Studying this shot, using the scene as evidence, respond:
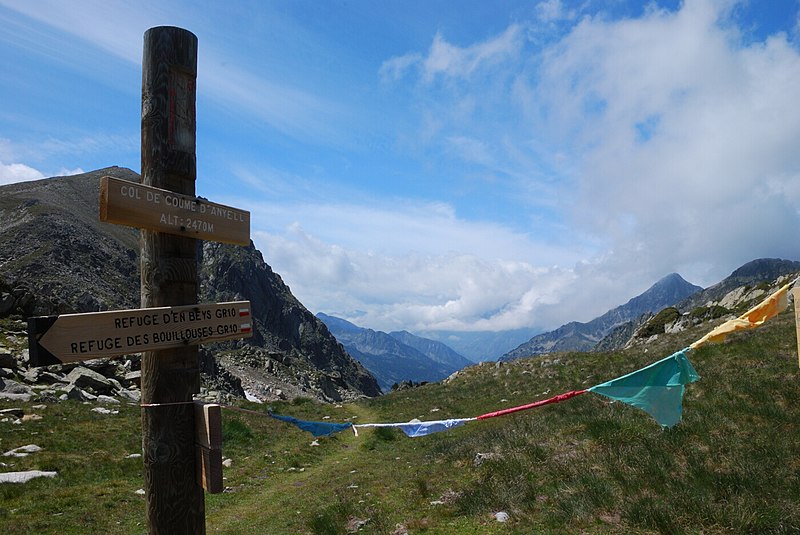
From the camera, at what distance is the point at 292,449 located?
54.9ft

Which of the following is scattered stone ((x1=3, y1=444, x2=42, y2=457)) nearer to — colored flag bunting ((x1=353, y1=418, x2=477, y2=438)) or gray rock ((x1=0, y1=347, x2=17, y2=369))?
colored flag bunting ((x1=353, y1=418, x2=477, y2=438))

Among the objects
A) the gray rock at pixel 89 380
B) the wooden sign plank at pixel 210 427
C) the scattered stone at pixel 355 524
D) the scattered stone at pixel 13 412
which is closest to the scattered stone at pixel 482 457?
the scattered stone at pixel 355 524

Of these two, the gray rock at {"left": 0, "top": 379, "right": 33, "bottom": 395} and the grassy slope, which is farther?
the gray rock at {"left": 0, "top": 379, "right": 33, "bottom": 395}

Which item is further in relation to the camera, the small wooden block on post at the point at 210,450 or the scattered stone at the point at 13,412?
the scattered stone at the point at 13,412

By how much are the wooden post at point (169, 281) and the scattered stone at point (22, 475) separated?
32.9 ft

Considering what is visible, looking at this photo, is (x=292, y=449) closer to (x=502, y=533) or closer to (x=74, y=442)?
(x=74, y=442)

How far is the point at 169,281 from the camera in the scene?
4.19 m

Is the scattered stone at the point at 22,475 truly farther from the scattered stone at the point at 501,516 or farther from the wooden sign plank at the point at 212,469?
the scattered stone at the point at 501,516

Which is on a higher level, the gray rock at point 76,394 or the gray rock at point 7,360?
the gray rock at point 7,360

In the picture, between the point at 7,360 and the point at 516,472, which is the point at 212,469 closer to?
the point at 516,472

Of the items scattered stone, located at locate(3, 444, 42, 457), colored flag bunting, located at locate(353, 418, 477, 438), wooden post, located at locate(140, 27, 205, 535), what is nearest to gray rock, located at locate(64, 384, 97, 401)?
scattered stone, located at locate(3, 444, 42, 457)

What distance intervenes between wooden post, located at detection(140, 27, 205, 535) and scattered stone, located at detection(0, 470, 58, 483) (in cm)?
1004

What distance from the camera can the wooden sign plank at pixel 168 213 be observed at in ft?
12.4

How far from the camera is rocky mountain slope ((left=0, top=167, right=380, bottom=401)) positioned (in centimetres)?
6443
